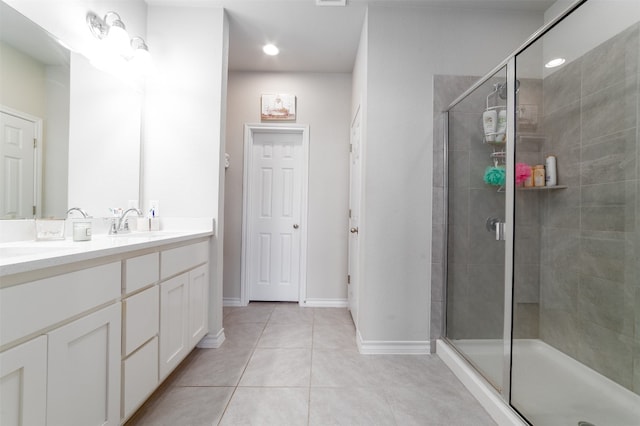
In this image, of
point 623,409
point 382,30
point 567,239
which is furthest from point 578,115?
point 623,409

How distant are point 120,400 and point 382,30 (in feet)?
8.78

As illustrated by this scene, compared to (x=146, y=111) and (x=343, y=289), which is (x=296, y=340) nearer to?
(x=343, y=289)

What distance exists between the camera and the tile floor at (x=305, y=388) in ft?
4.44

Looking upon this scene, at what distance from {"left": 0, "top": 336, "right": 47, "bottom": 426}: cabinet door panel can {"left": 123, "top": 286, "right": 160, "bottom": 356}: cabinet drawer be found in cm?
35

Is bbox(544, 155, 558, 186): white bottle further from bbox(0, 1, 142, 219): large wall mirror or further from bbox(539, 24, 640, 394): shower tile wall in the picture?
bbox(0, 1, 142, 219): large wall mirror

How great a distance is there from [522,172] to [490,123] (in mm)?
390

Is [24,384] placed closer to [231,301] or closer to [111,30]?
[111,30]

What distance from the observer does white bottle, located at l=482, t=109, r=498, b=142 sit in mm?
1630

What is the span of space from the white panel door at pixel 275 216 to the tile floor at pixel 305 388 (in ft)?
2.75

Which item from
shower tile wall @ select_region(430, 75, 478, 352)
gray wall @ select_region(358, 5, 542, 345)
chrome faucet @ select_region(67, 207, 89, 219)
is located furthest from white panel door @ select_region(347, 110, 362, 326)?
chrome faucet @ select_region(67, 207, 89, 219)

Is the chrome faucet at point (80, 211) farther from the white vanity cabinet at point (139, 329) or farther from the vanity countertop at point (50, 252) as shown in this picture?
the white vanity cabinet at point (139, 329)

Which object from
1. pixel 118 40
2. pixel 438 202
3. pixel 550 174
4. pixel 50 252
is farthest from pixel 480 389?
pixel 118 40

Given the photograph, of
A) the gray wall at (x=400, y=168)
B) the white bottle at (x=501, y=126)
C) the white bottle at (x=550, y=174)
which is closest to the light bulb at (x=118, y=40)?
the gray wall at (x=400, y=168)

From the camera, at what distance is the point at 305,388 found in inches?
62.0
